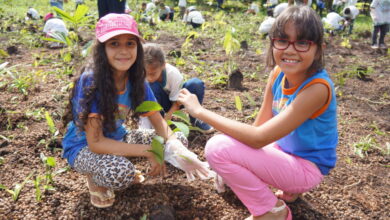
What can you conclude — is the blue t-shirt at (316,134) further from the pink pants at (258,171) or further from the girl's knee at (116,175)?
the girl's knee at (116,175)

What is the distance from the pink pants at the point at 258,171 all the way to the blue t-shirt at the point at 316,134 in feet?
0.17

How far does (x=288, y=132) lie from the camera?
1.19m

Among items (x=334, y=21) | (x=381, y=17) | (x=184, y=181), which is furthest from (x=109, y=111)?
(x=334, y=21)

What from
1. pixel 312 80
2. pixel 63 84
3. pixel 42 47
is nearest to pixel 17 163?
pixel 63 84

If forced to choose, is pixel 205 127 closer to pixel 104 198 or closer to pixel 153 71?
pixel 153 71

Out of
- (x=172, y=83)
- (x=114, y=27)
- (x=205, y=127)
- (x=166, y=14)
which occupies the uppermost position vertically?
(x=166, y=14)

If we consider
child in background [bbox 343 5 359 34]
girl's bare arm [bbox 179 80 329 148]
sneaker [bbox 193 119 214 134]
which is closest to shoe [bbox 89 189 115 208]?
girl's bare arm [bbox 179 80 329 148]

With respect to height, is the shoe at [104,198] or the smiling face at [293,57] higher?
the smiling face at [293,57]

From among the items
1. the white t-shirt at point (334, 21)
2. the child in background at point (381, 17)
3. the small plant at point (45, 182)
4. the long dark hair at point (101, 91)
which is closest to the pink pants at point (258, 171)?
the long dark hair at point (101, 91)

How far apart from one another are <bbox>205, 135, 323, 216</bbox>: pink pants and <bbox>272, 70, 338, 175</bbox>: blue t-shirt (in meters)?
0.05

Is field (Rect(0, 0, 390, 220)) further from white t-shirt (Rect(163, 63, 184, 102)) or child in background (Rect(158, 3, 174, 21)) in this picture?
child in background (Rect(158, 3, 174, 21))

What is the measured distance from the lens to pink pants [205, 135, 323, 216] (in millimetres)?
1249

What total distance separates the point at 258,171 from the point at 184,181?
0.48 metres

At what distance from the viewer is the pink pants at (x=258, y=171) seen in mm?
1249
